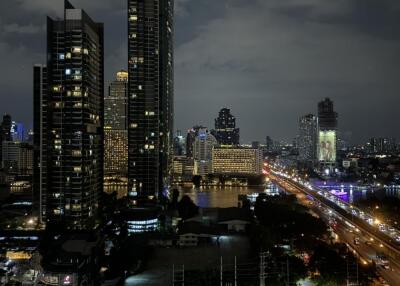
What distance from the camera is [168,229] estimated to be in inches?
680

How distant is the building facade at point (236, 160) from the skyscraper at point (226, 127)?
21.4 metres

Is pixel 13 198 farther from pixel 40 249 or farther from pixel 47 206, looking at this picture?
pixel 40 249

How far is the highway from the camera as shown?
37.4 feet

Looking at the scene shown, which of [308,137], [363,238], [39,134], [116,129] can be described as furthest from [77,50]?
[308,137]

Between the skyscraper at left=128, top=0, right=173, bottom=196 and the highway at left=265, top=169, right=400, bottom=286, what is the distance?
28.1 ft

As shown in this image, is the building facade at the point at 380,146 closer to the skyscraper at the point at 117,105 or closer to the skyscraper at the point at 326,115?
the skyscraper at the point at 326,115

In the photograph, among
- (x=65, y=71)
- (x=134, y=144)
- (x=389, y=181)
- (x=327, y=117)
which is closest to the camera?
(x=65, y=71)

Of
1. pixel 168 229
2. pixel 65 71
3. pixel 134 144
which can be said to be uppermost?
pixel 65 71

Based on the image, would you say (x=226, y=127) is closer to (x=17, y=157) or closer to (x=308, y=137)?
(x=308, y=137)

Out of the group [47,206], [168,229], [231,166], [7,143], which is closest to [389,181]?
[231,166]

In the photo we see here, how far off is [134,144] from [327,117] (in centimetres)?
5125

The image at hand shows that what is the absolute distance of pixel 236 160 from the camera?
48281 mm

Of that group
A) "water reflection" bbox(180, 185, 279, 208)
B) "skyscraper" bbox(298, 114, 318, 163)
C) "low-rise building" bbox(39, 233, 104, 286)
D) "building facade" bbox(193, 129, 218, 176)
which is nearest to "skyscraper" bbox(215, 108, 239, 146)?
"skyscraper" bbox(298, 114, 318, 163)

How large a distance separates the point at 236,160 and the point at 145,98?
84.0ft
